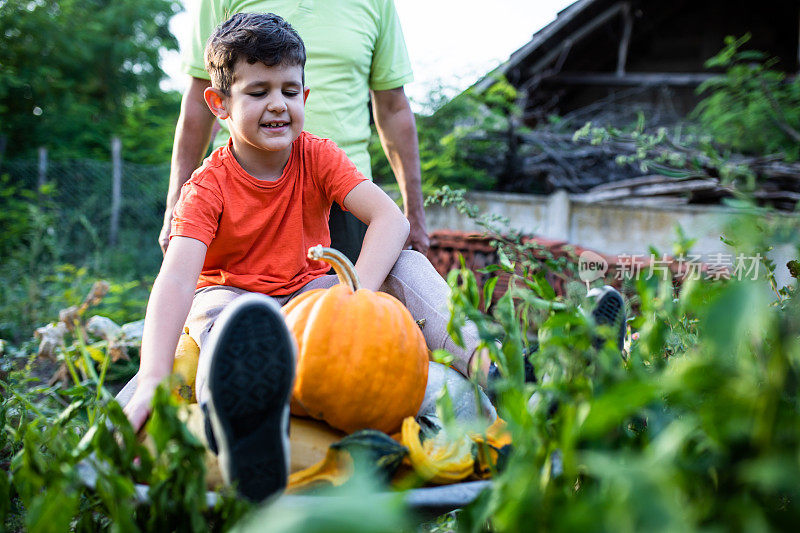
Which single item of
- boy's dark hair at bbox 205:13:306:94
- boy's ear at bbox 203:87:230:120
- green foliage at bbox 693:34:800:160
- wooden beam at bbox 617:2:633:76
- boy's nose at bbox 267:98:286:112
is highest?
wooden beam at bbox 617:2:633:76

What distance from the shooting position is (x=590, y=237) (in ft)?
19.4

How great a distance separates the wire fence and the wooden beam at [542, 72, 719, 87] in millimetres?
5975

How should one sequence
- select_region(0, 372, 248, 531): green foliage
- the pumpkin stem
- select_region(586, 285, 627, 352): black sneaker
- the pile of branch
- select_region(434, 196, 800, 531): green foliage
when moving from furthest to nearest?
the pile of branch → the pumpkin stem → select_region(586, 285, 627, 352): black sneaker → select_region(0, 372, 248, 531): green foliage → select_region(434, 196, 800, 531): green foliage

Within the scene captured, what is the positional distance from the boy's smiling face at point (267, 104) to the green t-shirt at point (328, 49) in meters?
0.58

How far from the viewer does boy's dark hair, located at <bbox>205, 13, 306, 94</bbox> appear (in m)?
1.77

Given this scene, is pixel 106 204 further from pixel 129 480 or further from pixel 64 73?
pixel 129 480

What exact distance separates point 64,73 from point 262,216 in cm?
1428

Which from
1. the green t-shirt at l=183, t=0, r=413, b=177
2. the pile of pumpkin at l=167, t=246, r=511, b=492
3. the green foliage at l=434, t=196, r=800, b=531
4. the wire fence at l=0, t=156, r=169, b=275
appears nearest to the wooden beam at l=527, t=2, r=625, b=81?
the wire fence at l=0, t=156, r=169, b=275

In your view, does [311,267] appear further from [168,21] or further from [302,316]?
[168,21]

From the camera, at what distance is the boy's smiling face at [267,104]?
1757 mm

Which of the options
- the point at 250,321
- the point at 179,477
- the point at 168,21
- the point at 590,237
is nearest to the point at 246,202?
the point at 250,321

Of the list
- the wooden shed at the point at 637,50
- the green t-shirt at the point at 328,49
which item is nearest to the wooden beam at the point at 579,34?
the wooden shed at the point at 637,50

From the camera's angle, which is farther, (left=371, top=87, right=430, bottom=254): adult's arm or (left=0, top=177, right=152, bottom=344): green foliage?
(left=0, top=177, right=152, bottom=344): green foliage

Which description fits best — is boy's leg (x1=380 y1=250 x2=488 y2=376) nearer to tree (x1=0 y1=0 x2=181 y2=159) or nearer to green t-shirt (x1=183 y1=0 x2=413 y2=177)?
green t-shirt (x1=183 y1=0 x2=413 y2=177)
